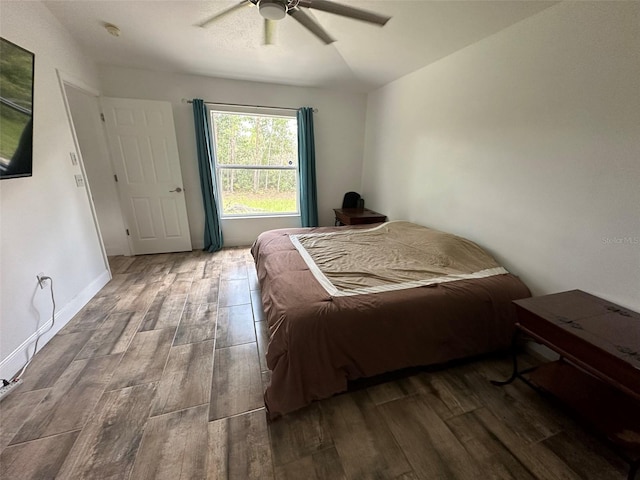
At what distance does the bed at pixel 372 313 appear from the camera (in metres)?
1.41

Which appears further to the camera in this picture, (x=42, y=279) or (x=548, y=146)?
(x=42, y=279)

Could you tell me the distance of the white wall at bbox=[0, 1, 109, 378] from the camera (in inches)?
67.4

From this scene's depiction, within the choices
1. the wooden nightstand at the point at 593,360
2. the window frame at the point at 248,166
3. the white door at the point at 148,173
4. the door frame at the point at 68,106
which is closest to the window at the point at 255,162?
the window frame at the point at 248,166

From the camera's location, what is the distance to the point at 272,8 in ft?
4.75

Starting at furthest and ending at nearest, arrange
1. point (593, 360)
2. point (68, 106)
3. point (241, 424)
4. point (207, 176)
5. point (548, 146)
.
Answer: point (207, 176), point (68, 106), point (548, 146), point (241, 424), point (593, 360)

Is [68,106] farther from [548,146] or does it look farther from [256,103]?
[548,146]

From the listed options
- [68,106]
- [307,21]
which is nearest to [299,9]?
[307,21]

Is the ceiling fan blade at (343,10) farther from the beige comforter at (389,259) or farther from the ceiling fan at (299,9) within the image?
the beige comforter at (389,259)

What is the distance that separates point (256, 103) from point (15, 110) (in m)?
2.49

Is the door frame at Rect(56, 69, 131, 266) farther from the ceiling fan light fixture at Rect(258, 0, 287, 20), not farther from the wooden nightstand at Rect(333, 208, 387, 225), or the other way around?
the wooden nightstand at Rect(333, 208, 387, 225)

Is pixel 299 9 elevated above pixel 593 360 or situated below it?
above

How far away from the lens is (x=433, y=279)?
6.04 ft

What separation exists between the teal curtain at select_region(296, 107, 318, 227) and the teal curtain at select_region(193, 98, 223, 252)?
1.28 m

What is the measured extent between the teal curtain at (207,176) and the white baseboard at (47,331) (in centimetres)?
135
